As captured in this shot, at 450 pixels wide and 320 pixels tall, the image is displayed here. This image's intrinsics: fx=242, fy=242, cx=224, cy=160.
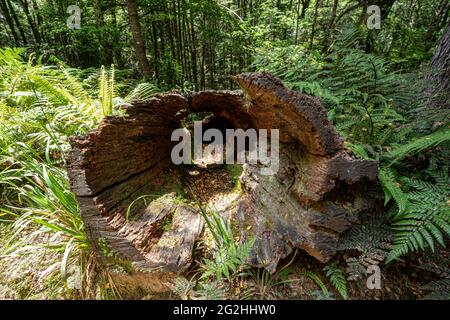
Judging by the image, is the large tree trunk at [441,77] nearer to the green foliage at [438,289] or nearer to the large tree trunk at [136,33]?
the green foliage at [438,289]

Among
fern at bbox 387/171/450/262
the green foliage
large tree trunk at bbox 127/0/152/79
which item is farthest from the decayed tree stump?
large tree trunk at bbox 127/0/152/79

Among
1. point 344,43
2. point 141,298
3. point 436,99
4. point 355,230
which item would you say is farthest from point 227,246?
point 344,43

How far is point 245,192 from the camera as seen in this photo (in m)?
2.16

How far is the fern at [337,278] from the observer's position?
1.55 m

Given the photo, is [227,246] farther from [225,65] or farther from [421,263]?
[225,65]

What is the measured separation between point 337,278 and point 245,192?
0.93 metres

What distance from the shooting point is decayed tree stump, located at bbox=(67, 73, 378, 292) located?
62.1 inches

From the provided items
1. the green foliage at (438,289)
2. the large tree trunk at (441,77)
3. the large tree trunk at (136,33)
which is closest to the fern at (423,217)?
the green foliage at (438,289)

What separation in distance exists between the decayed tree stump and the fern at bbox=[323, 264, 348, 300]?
0.12 metres

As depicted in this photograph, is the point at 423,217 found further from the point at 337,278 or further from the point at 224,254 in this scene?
the point at 224,254

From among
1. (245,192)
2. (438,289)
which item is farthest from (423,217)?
(245,192)

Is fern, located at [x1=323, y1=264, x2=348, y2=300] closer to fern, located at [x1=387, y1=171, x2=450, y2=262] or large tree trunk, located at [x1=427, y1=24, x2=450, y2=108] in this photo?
fern, located at [x1=387, y1=171, x2=450, y2=262]

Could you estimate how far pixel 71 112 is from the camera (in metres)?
2.98

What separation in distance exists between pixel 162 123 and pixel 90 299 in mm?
1540
